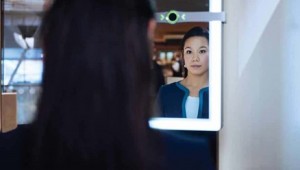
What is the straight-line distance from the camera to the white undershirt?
4.58ft

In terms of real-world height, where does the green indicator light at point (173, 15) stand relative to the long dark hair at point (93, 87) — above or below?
above

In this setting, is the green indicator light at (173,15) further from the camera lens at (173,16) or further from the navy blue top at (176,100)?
the navy blue top at (176,100)

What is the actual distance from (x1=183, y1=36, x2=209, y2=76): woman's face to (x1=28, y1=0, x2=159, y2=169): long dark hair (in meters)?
0.69

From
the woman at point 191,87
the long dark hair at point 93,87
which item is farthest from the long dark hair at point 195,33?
the long dark hair at point 93,87

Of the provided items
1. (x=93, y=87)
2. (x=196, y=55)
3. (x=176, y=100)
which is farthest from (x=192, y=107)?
→ (x=93, y=87)

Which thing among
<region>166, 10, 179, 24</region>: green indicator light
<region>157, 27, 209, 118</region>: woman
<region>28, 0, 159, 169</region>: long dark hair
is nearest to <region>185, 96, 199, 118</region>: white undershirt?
<region>157, 27, 209, 118</region>: woman

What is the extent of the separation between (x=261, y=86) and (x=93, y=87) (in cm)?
79

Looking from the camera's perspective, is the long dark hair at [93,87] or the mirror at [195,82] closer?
the long dark hair at [93,87]

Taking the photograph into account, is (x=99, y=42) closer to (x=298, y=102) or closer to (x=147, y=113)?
(x=147, y=113)

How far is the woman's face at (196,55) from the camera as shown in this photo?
1371mm

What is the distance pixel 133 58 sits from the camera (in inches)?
27.1

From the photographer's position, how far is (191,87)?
142 centimetres

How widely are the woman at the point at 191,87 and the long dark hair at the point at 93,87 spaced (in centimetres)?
67

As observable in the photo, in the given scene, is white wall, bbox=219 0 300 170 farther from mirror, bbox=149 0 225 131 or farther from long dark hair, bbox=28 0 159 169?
long dark hair, bbox=28 0 159 169
